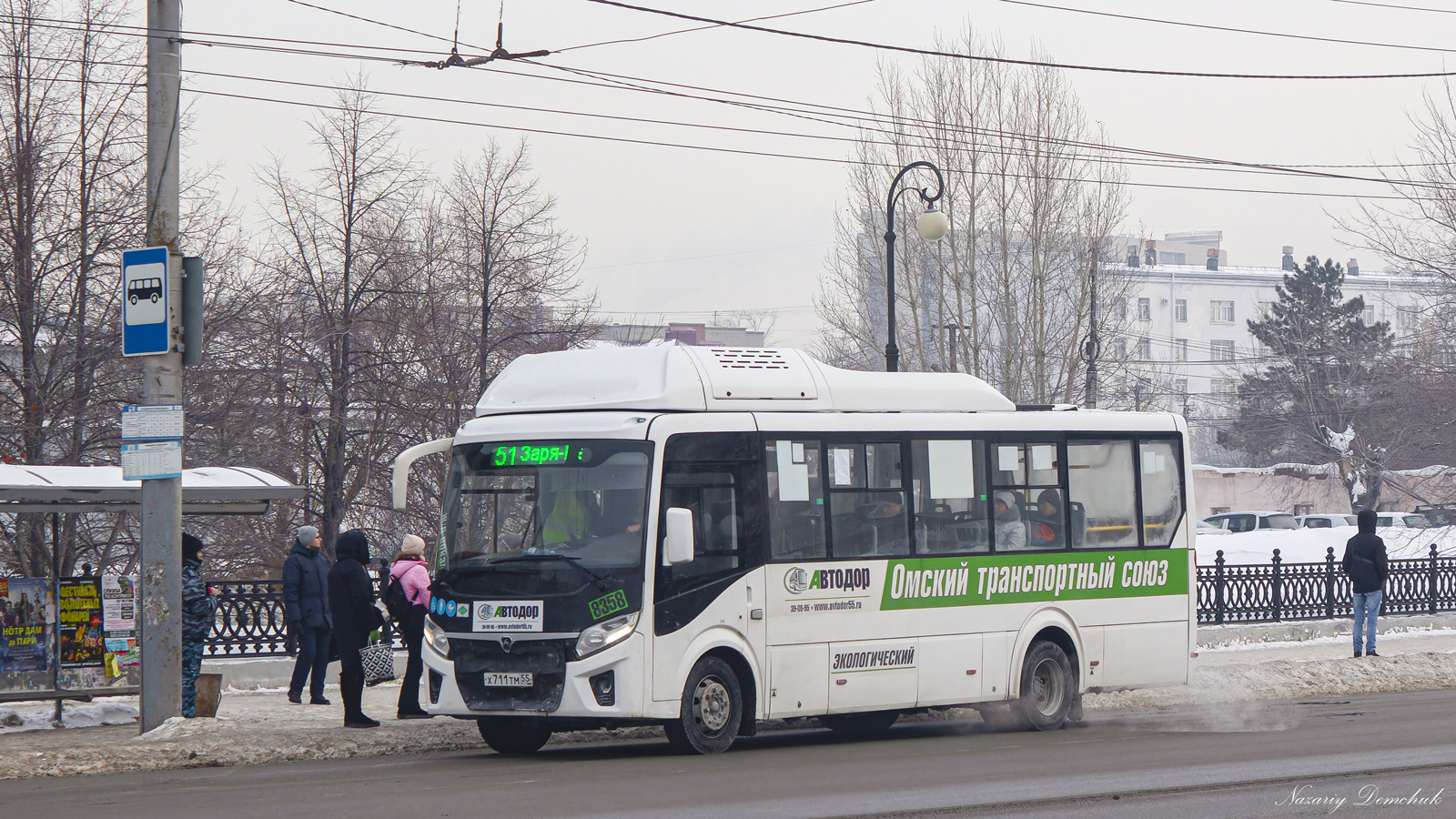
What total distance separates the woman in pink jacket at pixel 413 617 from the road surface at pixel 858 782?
4.62ft

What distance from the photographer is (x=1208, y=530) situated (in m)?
53.2

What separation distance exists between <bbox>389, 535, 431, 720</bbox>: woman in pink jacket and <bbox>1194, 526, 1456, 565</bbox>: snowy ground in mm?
30208

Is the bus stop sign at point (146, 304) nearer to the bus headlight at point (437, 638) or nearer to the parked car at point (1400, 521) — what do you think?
the bus headlight at point (437, 638)

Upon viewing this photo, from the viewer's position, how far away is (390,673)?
43.3ft

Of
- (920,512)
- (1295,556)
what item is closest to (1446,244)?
(1295,556)

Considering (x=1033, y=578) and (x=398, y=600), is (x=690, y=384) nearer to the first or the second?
(x=398, y=600)

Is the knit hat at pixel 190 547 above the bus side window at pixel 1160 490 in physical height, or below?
below

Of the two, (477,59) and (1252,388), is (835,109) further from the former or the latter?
(1252,388)

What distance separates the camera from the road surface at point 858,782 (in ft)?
29.7

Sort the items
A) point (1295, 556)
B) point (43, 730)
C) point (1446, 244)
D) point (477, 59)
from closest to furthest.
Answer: point (43, 730) < point (477, 59) < point (1446, 244) < point (1295, 556)

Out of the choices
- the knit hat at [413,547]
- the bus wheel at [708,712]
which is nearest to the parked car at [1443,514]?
the bus wheel at [708,712]

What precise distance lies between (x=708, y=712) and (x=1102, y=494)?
16.5 ft

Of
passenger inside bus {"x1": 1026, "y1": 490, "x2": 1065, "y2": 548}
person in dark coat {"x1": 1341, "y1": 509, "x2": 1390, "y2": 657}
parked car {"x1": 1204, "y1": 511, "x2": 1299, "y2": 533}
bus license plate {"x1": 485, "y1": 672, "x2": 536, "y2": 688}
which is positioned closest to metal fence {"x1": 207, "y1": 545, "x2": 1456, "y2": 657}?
person in dark coat {"x1": 1341, "y1": 509, "x2": 1390, "y2": 657}

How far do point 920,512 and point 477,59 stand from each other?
6679 millimetres
